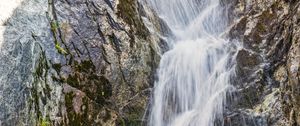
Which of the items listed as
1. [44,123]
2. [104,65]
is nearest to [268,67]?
[104,65]

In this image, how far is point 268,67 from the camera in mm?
6449

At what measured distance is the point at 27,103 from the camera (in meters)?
6.09

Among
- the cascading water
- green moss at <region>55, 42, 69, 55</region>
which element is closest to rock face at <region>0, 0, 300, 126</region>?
green moss at <region>55, 42, 69, 55</region>

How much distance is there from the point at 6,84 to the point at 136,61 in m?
2.10

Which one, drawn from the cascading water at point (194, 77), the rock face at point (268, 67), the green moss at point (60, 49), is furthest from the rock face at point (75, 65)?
the rock face at point (268, 67)

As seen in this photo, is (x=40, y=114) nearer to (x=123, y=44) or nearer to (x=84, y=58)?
(x=84, y=58)

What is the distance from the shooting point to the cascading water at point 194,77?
6.58 metres

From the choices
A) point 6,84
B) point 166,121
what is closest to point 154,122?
point 166,121

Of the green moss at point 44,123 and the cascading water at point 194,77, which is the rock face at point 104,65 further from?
the cascading water at point 194,77

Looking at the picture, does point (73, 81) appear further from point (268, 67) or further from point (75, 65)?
point (268, 67)

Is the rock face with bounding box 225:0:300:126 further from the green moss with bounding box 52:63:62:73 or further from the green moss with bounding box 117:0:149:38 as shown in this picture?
the green moss with bounding box 52:63:62:73

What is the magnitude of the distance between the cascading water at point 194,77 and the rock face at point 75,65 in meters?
0.27

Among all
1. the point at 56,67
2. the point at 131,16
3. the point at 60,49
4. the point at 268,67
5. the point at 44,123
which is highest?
the point at 131,16

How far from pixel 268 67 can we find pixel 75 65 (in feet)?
10.2
